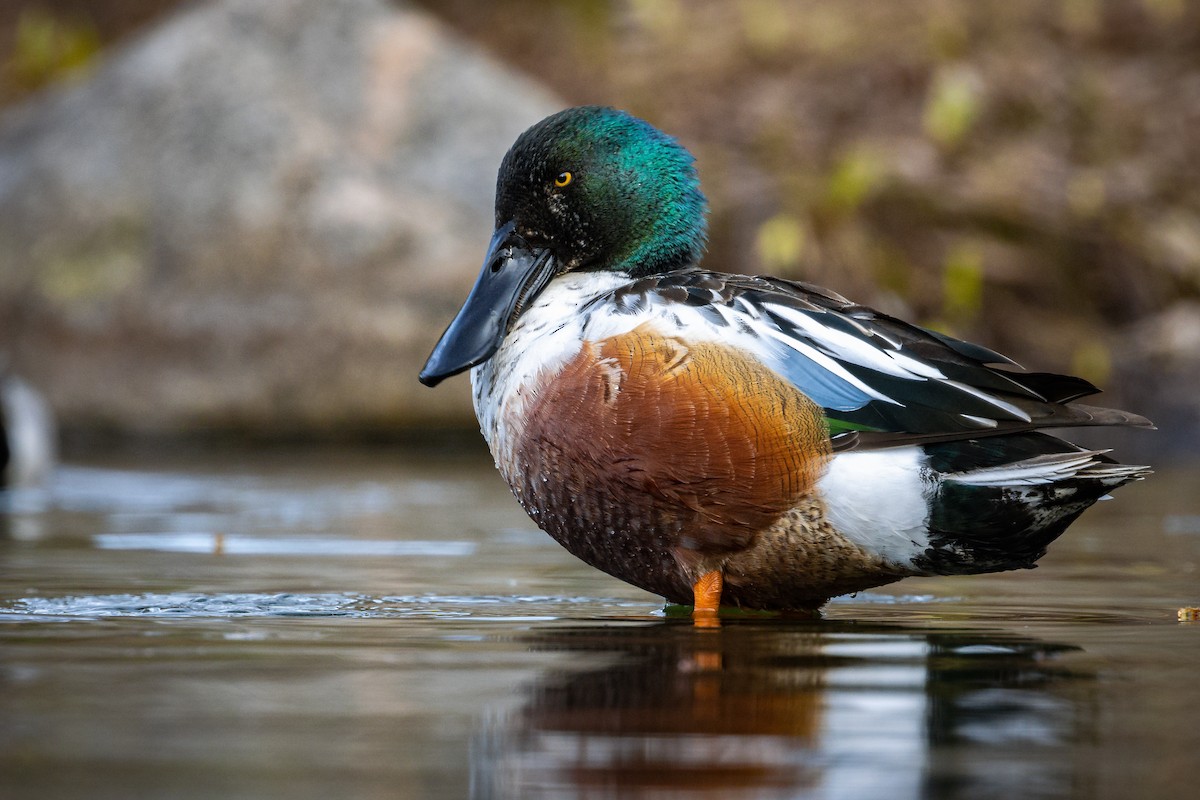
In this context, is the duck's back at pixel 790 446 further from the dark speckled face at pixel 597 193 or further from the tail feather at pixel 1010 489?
the dark speckled face at pixel 597 193

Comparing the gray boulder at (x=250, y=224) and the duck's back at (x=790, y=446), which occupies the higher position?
the gray boulder at (x=250, y=224)

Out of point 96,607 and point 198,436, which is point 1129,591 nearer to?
point 96,607

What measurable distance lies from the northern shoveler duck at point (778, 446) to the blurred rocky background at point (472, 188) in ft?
20.3

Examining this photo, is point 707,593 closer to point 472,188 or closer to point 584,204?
point 584,204

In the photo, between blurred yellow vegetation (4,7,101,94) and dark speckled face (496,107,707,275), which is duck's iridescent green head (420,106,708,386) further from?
blurred yellow vegetation (4,7,101,94)

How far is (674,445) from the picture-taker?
3.54 m

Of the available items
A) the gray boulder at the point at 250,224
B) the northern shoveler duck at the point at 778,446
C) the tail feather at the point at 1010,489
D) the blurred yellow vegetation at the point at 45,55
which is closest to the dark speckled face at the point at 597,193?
the northern shoveler duck at the point at 778,446

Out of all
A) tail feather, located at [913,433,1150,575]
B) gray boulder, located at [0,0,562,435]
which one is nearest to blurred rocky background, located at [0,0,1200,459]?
A: gray boulder, located at [0,0,562,435]

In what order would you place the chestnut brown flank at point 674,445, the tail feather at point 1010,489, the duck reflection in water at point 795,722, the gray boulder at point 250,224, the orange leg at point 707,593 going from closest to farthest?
1. the duck reflection in water at point 795,722
2. the tail feather at point 1010,489
3. the chestnut brown flank at point 674,445
4. the orange leg at point 707,593
5. the gray boulder at point 250,224

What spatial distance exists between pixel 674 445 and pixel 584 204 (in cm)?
86

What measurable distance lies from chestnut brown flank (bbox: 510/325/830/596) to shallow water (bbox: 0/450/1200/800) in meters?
0.19

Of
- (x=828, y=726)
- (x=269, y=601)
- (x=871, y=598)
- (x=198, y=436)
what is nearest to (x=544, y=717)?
(x=828, y=726)

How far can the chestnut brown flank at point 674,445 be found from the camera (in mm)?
3529

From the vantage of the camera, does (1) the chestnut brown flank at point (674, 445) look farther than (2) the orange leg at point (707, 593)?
No
